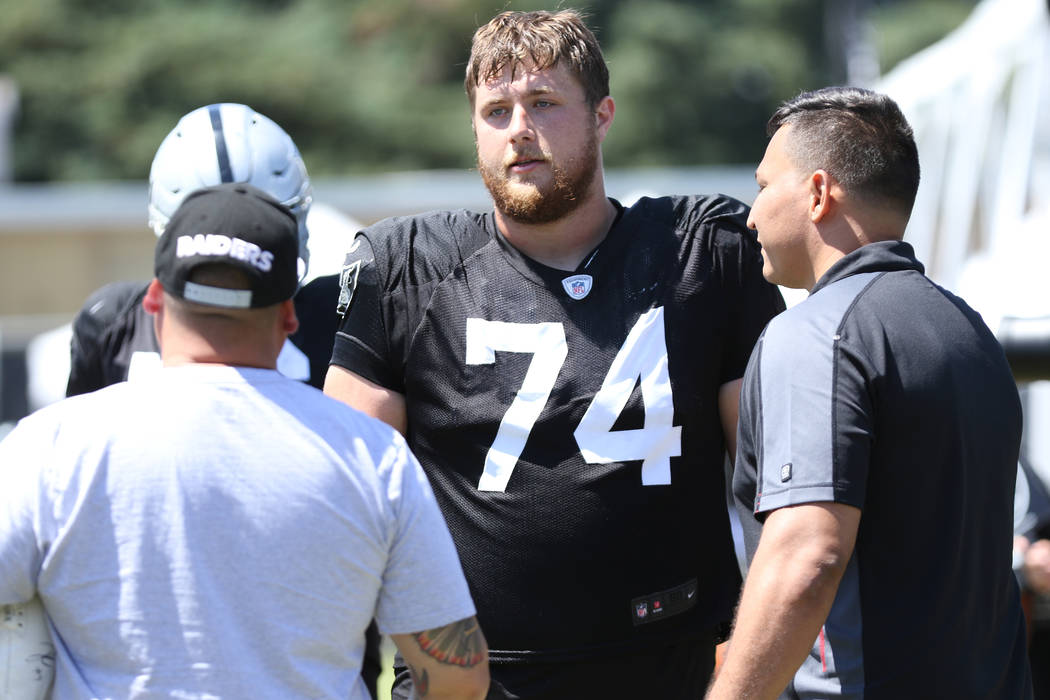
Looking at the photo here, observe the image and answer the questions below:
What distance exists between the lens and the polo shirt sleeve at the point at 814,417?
2.44 metres

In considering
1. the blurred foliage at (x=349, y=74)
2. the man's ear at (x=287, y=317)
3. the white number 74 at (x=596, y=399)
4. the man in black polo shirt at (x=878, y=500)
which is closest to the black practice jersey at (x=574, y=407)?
the white number 74 at (x=596, y=399)

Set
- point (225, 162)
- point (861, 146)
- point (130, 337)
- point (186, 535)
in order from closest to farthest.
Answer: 1. point (186, 535)
2. point (861, 146)
3. point (130, 337)
4. point (225, 162)

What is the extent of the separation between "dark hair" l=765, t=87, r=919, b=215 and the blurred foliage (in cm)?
2268

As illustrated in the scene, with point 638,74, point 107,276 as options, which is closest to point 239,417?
point 107,276

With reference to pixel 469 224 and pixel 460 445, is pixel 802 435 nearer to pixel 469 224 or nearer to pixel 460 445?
pixel 460 445

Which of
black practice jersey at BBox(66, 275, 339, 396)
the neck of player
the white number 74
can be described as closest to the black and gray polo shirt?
the white number 74

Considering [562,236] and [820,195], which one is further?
[562,236]

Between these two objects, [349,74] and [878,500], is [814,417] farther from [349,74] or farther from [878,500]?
[349,74]

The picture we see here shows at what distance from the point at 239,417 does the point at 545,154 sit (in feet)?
4.48

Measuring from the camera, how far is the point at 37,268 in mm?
17875

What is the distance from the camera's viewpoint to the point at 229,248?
221 centimetres

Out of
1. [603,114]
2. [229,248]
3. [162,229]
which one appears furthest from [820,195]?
[162,229]

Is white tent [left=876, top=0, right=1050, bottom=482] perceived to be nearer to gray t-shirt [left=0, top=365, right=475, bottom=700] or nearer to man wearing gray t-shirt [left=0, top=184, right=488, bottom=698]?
man wearing gray t-shirt [left=0, top=184, right=488, bottom=698]

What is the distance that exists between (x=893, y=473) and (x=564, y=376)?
922 millimetres
